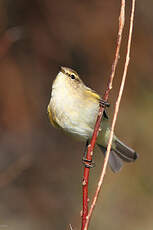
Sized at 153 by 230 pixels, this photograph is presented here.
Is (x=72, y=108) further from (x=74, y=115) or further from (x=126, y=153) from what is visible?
(x=126, y=153)

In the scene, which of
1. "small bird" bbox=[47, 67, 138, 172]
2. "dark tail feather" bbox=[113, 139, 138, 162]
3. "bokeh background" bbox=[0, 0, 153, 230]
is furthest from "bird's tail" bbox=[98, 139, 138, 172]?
"bokeh background" bbox=[0, 0, 153, 230]

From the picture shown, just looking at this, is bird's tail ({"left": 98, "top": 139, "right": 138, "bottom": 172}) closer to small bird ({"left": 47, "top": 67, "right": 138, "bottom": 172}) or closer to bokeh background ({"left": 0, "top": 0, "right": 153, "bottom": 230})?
small bird ({"left": 47, "top": 67, "right": 138, "bottom": 172})

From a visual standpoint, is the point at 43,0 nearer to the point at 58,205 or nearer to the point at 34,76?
the point at 34,76

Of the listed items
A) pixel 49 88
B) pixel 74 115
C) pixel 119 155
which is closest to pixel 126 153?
pixel 119 155

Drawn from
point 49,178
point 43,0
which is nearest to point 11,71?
point 43,0

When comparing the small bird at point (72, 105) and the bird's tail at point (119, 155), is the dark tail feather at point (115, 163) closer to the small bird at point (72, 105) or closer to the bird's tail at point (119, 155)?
the bird's tail at point (119, 155)

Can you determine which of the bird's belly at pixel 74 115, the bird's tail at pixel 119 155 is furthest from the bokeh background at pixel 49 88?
the bird's belly at pixel 74 115
